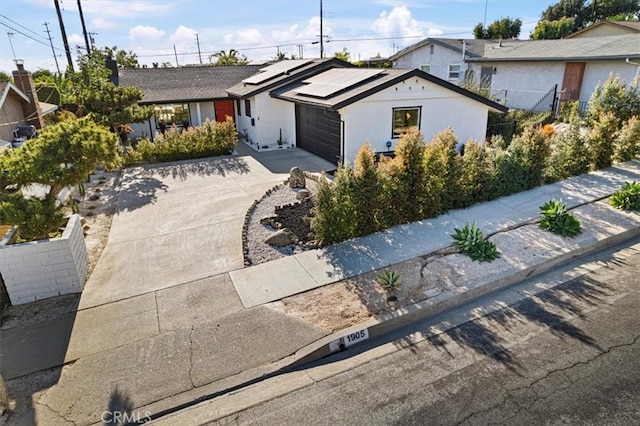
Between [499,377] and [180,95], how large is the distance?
2092cm

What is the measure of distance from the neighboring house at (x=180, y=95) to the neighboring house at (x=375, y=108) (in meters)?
4.41

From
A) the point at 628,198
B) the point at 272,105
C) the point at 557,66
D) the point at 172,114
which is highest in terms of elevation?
the point at 557,66

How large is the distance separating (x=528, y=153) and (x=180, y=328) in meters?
9.60

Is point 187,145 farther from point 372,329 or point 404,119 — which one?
point 372,329

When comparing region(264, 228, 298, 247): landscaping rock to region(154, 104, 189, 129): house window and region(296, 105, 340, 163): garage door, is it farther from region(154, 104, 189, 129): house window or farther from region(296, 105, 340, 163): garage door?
region(154, 104, 189, 129): house window

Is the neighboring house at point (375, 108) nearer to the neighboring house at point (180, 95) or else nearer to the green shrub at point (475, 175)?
the neighboring house at point (180, 95)

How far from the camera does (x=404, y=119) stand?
15.2 metres

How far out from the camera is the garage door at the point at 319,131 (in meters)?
15.3

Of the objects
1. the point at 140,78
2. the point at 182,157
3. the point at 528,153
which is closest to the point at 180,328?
the point at 528,153

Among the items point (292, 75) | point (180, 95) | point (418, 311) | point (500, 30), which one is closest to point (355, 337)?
Result: point (418, 311)

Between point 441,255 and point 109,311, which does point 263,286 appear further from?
point 441,255

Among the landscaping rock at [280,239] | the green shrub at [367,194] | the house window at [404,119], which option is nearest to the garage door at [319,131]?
the house window at [404,119]

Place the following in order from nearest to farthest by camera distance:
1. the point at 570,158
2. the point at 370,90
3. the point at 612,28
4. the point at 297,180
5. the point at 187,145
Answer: the point at 570,158 → the point at 297,180 → the point at 370,90 → the point at 187,145 → the point at 612,28

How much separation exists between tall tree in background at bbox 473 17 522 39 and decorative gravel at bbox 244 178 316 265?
41.4 meters
